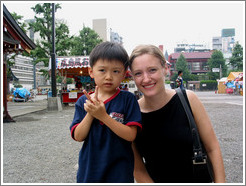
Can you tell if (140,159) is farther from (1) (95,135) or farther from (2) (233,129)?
(2) (233,129)

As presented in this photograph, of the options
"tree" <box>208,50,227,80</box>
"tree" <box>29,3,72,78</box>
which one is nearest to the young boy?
"tree" <box>29,3,72,78</box>

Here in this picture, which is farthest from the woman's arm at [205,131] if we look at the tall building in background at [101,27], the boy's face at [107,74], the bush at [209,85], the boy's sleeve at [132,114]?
the tall building in background at [101,27]

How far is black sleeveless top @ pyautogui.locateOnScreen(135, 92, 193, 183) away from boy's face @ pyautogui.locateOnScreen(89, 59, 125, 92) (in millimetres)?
397

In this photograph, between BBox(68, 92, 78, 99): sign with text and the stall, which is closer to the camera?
the stall

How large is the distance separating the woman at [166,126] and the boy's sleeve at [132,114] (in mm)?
170

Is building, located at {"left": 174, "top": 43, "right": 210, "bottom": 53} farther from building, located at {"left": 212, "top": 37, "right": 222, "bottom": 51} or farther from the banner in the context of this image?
the banner

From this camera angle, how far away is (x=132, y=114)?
1.28 meters

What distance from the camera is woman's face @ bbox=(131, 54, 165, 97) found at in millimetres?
1376

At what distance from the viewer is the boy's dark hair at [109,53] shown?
50.6 inches

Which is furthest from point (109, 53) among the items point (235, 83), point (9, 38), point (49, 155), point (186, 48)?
point (186, 48)

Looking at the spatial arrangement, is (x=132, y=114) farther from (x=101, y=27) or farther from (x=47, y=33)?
(x=101, y=27)

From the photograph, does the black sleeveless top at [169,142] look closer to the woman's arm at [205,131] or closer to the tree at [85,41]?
the woman's arm at [205,131]

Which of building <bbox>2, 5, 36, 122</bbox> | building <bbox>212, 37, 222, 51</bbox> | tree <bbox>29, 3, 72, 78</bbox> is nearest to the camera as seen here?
building <bbox>2, 5, 36, 122</bbox>

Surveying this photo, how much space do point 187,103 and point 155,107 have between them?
23 cm
